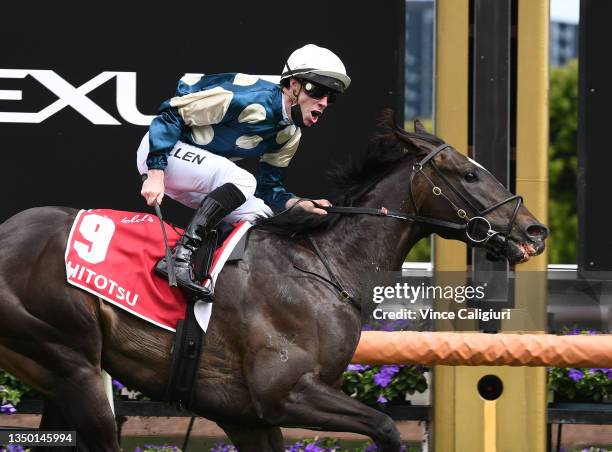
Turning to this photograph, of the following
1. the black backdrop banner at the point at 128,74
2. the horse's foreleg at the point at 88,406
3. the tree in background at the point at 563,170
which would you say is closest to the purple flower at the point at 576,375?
the black backdrop banner at the point at 128,74

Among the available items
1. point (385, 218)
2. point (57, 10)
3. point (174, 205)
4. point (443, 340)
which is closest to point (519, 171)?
point (443, 340)

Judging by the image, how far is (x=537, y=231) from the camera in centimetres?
453

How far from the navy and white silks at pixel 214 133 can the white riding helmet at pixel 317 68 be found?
4.2 inches

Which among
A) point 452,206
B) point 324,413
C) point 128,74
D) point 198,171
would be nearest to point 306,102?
point 198,171

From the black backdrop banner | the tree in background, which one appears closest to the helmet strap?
the black backdrop banner

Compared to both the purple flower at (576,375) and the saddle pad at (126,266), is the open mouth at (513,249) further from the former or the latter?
the purple flower at (576,375)

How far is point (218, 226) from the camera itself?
456cm

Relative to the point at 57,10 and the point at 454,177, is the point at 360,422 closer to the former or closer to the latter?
the point at 454,177

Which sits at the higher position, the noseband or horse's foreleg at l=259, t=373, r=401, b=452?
the noseband

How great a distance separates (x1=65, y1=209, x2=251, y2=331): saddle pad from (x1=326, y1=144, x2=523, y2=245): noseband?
653 millimetres

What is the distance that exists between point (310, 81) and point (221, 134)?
1.33 ft

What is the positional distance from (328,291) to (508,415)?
160cm

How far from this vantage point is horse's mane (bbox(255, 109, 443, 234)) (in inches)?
182

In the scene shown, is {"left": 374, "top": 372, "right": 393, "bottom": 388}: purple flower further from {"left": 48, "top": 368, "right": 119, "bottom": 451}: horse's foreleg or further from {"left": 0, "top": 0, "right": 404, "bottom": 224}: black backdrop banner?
{"left": 48, "top": 368, "right": 119, "bottom": 451}: horse's foreleg
